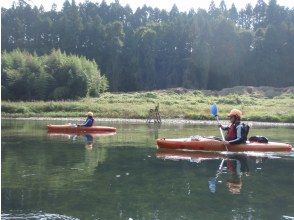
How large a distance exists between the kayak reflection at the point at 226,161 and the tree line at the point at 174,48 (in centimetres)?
5812

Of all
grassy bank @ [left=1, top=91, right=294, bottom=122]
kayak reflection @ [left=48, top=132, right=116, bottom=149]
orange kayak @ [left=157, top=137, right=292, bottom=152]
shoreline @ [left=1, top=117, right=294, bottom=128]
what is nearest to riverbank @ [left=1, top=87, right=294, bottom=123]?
grassy bank @ [left=1, top=91, right=294, bottom=122]

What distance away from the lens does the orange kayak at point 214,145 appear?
19922 millimetres

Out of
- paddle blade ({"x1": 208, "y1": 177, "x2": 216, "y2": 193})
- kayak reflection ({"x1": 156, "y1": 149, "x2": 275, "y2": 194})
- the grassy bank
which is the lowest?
paddle blade ({"x1": 208, "y1": 177, "x2": 216, "y2": 193})

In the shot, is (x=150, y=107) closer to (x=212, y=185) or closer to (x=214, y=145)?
(x=214, y=145)

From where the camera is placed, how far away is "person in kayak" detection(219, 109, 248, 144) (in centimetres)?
1955

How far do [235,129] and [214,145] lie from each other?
1.08 m

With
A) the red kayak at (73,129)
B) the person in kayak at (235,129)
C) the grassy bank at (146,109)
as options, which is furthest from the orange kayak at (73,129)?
the grassy bank at (146,109)

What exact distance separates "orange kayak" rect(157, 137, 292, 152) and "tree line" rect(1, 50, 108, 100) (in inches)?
1468

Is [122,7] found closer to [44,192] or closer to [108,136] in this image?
[108,136]

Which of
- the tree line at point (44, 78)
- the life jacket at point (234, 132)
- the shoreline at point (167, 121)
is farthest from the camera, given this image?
the tree line at point (44, 78)

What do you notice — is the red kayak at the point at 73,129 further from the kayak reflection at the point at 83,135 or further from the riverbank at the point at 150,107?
the riverbank at the point at 150,107

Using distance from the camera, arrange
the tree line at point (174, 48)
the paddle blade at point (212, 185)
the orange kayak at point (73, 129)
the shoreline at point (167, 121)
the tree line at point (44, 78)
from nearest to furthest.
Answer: the paddle blade at point (212, 185)
the orange kayak at point (73, 129)
the shoreline at point (167, 121)
the tree line at point (44, 78)
the tree line at point (174, 48)

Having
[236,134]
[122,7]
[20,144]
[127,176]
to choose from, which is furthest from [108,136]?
[122,7]

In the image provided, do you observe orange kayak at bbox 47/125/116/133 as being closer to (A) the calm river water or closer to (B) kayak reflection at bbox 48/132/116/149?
(B) kayak reflection at bbox 48/132/116/149
